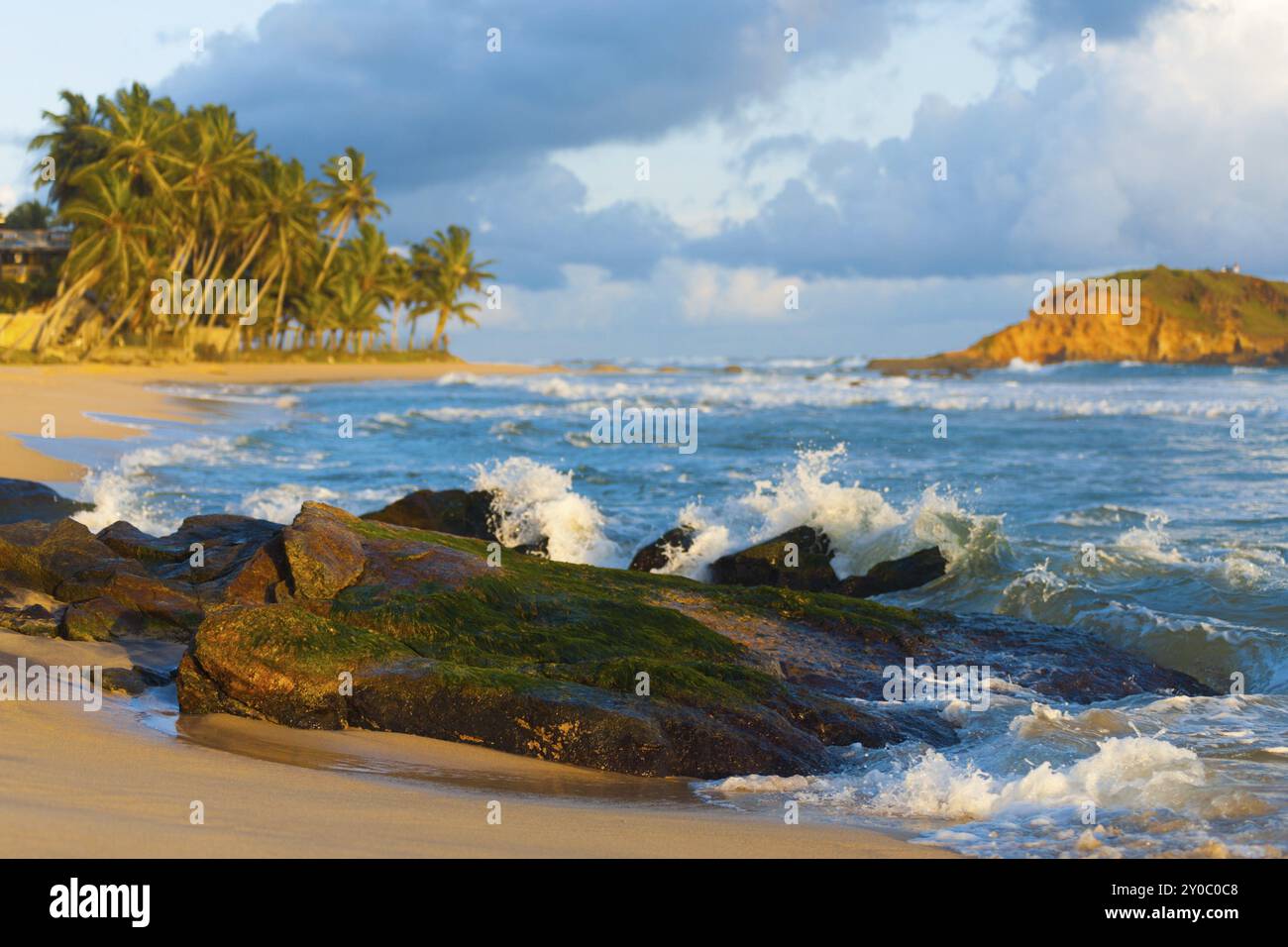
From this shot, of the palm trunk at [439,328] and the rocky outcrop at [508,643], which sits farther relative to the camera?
the palm trunk at [439,328]

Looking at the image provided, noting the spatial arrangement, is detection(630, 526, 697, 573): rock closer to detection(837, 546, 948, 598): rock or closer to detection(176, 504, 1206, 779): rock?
detection(837, 546, 948, 598): rock

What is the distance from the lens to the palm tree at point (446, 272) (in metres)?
94.8

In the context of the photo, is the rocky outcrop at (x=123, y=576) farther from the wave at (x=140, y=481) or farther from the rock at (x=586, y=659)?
the wave at (x=140, y=481)


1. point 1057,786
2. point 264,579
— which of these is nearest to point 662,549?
point 264,579

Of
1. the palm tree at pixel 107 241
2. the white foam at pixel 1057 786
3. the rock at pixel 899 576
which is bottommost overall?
the white foam at pixel 1057 786

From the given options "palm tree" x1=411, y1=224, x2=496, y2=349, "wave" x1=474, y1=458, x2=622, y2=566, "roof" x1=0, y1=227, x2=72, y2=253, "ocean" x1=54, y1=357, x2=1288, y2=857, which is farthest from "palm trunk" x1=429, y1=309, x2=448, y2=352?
"wave" x1=474, y1=458, x2=622, y2=566

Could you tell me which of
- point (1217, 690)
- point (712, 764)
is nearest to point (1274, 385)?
point (1217, 690)

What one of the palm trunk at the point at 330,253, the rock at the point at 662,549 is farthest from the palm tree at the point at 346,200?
the rock at the point at 662,549

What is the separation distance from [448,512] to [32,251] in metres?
64.1

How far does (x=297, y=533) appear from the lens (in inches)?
293

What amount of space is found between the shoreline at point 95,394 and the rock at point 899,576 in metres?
10.8

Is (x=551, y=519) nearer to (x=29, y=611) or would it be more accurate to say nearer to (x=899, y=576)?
(x=899, y=576)

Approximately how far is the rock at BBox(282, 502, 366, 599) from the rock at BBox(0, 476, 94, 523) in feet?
18.2

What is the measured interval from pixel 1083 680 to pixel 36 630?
6608 millimetres
